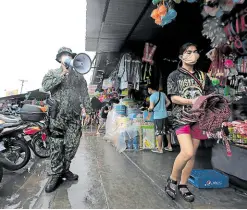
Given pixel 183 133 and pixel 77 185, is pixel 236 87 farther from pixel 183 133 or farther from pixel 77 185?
pixel 77 185

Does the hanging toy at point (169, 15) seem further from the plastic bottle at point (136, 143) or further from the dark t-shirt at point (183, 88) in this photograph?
the plastic bottle at point (136, 143)

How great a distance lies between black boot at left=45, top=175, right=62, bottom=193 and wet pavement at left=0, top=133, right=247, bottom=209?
0.23ft

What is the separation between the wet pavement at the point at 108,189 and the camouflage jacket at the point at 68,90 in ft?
3.76

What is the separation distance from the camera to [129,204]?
2.83m

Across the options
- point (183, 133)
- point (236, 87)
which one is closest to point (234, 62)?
point (236, 87)

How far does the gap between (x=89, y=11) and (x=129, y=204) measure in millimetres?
3780

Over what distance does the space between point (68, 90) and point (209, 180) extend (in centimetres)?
243

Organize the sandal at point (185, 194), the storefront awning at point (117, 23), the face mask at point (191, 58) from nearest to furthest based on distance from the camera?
1. the sandal at point (185, 194)
2. the face mask at point (191, 58)
3. the storefront awning at point (117, 23)

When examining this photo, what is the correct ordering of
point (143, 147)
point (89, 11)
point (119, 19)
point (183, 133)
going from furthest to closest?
point (143, 147) → point (119, 19) → point (89, 11) → point (183, 133)

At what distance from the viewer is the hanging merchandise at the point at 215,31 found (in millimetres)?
3834

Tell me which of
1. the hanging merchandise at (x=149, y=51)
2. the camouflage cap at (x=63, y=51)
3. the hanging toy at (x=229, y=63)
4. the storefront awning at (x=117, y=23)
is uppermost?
the storefront awning at (x=117, y=23)

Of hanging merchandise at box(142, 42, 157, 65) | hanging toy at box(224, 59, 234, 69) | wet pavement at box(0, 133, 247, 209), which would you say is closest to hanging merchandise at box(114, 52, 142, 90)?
hanging merchandise at box(142, 42, 157, 65)

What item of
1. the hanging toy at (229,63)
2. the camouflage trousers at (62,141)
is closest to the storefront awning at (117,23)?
the hanging toy at (229,63)

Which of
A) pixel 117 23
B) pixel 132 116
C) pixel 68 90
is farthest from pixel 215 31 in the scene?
pixel 132 116
